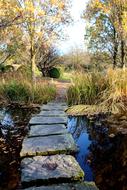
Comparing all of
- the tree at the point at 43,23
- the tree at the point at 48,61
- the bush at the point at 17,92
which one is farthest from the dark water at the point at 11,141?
the tree at the point at 48,61

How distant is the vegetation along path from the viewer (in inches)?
130

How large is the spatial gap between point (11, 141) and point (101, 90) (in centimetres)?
362

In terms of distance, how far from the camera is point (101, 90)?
26.6 ft

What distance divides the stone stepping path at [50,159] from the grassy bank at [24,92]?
311 cm

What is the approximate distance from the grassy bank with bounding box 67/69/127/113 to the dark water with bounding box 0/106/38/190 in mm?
1200

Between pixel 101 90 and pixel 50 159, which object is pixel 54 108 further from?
pixel 50 159

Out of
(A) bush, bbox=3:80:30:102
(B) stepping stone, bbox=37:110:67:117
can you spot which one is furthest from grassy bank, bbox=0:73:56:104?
(B) stepping stone, bbox=37:110:67:117

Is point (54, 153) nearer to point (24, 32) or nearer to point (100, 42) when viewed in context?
point (24, 32)

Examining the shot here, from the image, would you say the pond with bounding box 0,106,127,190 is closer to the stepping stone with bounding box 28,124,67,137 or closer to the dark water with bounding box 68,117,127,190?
the dark water with bounding box 68,117,127,190

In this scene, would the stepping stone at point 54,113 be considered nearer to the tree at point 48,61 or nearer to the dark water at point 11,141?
the dark water at point 11,141

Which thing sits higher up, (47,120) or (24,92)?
(24,92)

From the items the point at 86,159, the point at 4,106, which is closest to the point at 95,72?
the point at 4,106

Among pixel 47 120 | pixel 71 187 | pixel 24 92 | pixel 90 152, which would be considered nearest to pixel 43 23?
pixel 24 92

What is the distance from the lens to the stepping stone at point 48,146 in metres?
4.27
